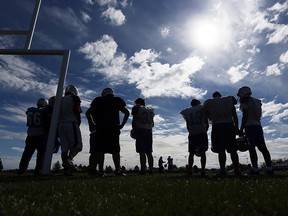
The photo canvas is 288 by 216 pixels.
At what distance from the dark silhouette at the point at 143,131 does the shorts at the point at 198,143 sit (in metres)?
1.36

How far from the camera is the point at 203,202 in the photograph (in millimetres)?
2549

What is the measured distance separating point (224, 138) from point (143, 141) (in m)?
2.80

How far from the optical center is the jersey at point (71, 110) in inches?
321

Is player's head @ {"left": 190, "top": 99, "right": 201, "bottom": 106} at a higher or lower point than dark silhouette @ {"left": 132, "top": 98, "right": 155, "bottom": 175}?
higher

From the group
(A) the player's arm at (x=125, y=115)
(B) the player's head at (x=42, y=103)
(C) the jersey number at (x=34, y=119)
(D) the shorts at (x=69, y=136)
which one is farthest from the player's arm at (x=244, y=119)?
(B) the player's head at (x=42, y=103)

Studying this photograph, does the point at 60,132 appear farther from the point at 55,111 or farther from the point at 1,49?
the point at 1,49

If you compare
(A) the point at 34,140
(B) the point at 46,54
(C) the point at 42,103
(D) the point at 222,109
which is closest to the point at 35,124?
(A) the point at 34,140

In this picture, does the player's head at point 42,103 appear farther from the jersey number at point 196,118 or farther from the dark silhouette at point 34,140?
the jersey number at point 196,118

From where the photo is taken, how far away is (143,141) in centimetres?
946

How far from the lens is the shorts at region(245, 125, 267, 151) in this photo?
802 centimetres

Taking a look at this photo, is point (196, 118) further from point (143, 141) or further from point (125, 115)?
point (125, 115)

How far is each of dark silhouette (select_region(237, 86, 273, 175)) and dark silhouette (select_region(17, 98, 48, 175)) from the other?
20.6ft

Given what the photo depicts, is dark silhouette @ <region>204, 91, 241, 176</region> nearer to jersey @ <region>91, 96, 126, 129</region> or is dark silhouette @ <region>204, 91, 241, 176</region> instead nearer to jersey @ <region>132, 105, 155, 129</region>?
jersey @ <region>132, 105, 155, 129</region>

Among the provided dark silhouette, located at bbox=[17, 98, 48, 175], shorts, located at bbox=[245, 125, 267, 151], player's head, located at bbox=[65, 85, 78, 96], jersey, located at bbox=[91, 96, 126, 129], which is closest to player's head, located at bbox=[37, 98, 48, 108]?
dark silhouette, located at bbox=[17, 98, 48, 175]
